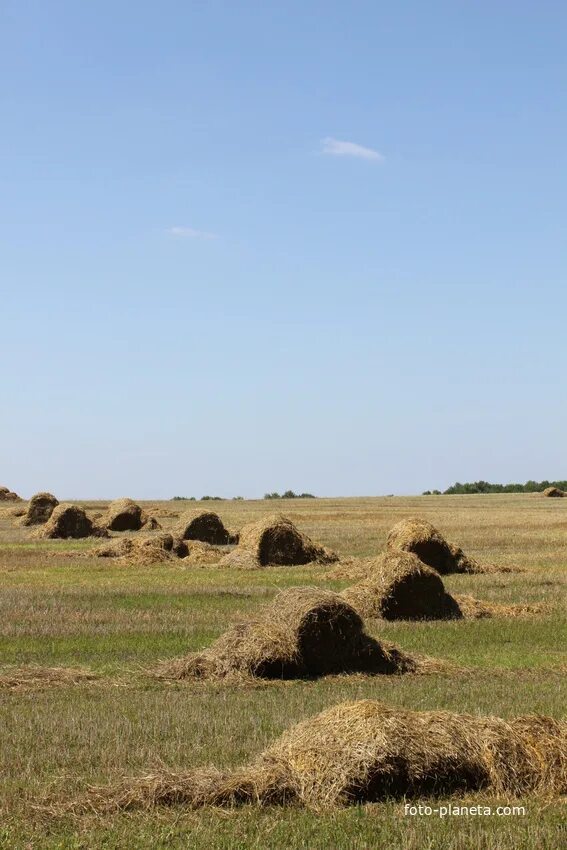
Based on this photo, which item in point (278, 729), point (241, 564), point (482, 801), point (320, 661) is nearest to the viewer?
point (482, 801)

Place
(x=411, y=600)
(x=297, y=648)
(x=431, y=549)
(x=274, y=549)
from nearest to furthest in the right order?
(x=297, y=648), (x=411, y=600), (x=431, y=549), (x=274, y=549)

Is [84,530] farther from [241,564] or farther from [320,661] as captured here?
[320,661]

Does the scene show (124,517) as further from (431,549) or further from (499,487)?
(499,487)

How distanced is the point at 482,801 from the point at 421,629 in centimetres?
1057

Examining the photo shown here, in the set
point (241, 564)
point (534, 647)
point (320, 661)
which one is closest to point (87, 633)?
point (320, 661)

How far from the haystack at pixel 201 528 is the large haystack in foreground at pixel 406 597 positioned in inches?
728

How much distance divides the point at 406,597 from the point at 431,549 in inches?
296

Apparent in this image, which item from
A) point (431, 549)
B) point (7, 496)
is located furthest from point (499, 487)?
point (431, 549)

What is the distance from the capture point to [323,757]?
9.48 m

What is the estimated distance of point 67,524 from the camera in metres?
43.2

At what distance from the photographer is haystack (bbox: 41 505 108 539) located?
43.0 metres

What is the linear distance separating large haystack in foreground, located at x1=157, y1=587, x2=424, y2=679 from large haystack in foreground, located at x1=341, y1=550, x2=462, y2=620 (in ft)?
16.7

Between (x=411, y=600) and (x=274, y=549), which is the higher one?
(x=274, y=549)

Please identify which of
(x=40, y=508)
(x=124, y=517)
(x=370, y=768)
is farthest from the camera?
(x=40, y=508)
